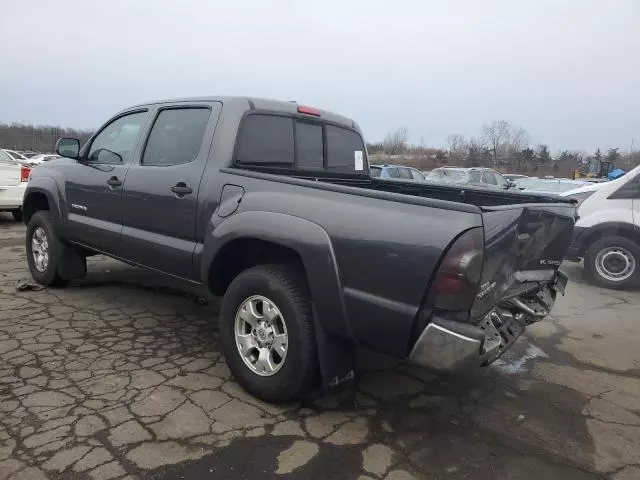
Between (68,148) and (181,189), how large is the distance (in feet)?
6.96

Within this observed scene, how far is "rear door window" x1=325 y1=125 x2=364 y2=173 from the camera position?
4660mm

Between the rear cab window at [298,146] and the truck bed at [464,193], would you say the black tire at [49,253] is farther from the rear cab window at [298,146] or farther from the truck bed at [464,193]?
the truck bed at [464,193]

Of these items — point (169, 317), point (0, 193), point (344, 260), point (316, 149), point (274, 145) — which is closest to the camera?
point (344, 260)

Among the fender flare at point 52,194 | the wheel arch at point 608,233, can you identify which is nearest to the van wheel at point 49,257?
the fender flare at point 52,194

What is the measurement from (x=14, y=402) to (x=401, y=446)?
2.32 m

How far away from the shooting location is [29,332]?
14.1 feet

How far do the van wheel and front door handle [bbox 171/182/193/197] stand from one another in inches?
89.7

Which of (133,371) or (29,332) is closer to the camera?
(133,371)

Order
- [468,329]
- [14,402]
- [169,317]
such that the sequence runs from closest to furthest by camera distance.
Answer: [468,329] < [14,402] < [169,317]

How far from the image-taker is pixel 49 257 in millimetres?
5418

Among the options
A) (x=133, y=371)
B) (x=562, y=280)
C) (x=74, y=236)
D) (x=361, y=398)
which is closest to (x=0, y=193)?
(x=74, y=236)

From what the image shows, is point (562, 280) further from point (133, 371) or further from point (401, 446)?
point (133, 371)

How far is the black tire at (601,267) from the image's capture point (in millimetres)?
7109

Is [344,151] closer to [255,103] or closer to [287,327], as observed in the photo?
[255,103]
